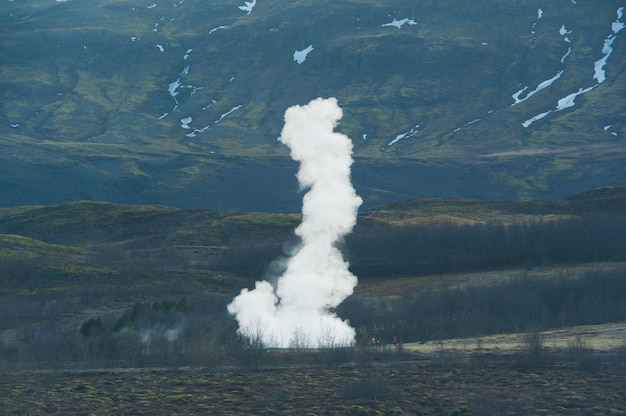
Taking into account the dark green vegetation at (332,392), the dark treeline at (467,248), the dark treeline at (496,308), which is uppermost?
the dark treeline at (467,248)

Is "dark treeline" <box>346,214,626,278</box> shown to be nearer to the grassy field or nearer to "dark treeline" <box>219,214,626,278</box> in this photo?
"dark treeline" <box>219,214,626,278</box>

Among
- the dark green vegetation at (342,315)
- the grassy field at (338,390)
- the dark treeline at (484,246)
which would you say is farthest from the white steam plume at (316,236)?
the dark treeline at (484,246)

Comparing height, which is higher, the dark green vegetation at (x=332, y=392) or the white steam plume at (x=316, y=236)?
the white steam plume at (x=316, y=236)

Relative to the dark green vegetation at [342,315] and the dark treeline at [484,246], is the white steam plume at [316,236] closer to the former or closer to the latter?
the dark green vegetation at [342,315]

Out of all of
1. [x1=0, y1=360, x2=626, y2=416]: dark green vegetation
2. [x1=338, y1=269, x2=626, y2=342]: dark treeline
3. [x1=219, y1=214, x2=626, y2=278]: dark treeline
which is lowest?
[x1=0, y1=360, x2=626, y2=416]: dark green vegetation

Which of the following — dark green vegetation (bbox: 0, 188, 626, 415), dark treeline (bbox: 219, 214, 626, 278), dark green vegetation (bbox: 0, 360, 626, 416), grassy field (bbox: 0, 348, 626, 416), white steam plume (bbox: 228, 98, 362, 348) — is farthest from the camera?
dark treeline (bbox: 219, 214, 626, 278)

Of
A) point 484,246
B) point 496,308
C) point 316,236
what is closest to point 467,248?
point 484,246

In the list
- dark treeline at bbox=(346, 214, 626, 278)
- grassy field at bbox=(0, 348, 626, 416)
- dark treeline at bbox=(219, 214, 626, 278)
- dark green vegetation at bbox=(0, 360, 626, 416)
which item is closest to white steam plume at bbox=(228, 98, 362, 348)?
grassy field at bbox=(0, 348, 626, 416)
